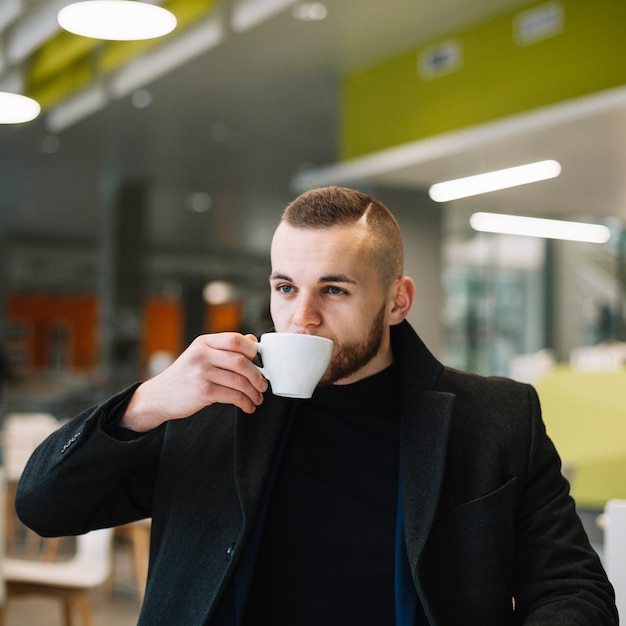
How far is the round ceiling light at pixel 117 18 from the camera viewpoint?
13.2ft

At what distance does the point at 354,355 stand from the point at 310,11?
192 inches

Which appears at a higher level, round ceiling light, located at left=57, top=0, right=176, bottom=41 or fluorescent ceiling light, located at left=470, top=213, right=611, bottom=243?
fluorescent ceiling light, located at left=470, top=213, right=611, bottom=243

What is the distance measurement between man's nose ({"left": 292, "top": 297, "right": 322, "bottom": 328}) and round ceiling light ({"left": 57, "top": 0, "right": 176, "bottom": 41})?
2773 millimetres

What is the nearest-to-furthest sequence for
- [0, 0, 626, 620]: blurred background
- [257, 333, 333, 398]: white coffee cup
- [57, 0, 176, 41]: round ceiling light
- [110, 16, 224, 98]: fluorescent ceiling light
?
[257, 333, 333, 398]: white coffee cup < [57, 0, 176, 41]: round ceiling light < [0, 0, 626, 620]: blurred background < [110, 16, 224, 98]: fluorescent ceiling light

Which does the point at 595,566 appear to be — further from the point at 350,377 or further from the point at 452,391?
the point at 350,377

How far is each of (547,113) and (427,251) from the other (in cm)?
256

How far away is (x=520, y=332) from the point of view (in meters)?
12.5

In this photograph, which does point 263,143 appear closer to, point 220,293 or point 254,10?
point 254,10

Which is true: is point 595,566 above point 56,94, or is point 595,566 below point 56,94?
below

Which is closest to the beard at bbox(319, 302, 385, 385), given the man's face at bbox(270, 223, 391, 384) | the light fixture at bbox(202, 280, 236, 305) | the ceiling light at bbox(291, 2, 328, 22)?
the man's face at bbox(270, 223, 391, 384)

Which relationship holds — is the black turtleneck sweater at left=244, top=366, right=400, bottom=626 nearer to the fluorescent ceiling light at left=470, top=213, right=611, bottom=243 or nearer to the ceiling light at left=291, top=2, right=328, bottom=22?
the ceiling light at left=291, top=2, right=328, bottom=22

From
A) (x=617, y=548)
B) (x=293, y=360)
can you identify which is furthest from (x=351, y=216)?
(x=617, y=548)

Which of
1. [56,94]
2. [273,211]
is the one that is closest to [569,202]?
[56,94]

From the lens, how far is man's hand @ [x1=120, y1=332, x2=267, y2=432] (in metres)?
1.44
